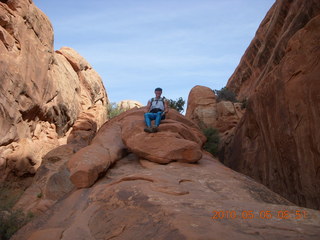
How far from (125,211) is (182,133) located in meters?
4.92

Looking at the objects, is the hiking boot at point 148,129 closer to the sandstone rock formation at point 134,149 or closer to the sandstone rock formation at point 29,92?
the sandstone rock formation at point 134,149

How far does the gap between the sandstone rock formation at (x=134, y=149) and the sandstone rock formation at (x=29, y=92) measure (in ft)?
16.7

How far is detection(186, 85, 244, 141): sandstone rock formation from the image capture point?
1930 centimetres

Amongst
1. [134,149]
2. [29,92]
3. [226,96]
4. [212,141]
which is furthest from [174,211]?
[226,96]

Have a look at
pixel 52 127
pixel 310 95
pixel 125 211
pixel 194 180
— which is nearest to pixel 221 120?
pixel 52 127

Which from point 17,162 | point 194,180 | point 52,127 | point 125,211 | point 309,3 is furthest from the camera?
point 52,127

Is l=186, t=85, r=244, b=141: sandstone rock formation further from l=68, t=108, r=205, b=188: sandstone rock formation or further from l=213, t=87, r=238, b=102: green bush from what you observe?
l=68, t=108, r=205, b=188: sandstone rock formation

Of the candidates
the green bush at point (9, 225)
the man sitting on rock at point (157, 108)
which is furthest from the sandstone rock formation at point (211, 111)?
the green bush at point (9, 225)

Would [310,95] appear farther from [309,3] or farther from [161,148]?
[161,148]

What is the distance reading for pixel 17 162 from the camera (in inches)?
485

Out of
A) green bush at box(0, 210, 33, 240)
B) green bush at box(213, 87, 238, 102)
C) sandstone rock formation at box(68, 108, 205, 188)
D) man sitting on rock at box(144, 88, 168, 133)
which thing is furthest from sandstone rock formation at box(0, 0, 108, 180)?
green bush at box(213, 87, 238, 102)

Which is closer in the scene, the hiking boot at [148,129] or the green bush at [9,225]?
the green bush at [9,225]

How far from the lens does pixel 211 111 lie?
20.7 m

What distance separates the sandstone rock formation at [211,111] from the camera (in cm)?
1930
